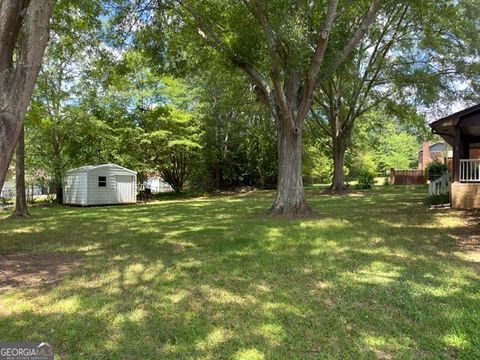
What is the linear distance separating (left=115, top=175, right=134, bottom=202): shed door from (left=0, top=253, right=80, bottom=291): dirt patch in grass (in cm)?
1320

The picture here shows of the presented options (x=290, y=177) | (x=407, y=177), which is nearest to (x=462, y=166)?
(x=290, y=177)

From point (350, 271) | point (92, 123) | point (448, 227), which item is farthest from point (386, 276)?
point (92, 123)

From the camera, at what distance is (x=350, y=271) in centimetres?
514

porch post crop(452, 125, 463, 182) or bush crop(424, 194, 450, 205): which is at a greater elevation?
porch post crop(452, 125, 463, 182)

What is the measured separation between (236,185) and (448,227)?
758 inches

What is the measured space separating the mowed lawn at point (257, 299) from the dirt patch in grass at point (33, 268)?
0.23 metres

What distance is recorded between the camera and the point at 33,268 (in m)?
5.67

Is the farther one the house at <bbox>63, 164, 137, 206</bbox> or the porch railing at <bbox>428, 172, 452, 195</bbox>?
the house at <bbox>63, 164, 137, 206</bbox>

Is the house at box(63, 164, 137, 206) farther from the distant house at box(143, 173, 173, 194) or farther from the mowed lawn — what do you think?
the mowed lawn

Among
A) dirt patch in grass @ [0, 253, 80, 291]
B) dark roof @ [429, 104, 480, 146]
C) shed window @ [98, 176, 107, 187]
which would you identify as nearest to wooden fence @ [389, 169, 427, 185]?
dark roof @ [429, 104, 480, 146]

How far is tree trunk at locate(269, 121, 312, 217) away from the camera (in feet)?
34.8

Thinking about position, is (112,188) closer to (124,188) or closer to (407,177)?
(124,188)

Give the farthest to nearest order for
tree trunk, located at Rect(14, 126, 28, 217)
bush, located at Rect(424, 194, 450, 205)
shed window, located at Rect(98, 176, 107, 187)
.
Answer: shed window, located at Rect(98, 176, 107, 187) → tree trunk, located at Rect(14, 126, 28, 217) → bush, located at Rect(424, 194, 450, 205)

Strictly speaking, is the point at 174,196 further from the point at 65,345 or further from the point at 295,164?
the point at 65,345
